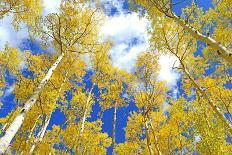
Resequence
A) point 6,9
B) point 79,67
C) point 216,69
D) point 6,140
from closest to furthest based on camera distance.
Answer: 1. point 6,140
2. point 6,9
3. point 216,69
4. point 79,67

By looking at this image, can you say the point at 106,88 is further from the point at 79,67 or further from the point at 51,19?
the point at 51,19

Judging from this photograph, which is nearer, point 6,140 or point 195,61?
point 6,140

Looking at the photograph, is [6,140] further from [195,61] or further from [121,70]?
[121,70]

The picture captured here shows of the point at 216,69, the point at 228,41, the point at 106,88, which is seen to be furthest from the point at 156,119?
the point at 228,41

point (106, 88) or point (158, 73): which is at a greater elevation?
point (106, 88)

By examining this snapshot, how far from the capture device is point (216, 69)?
1380 centimetres

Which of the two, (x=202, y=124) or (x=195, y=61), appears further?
(x=195, y=61)

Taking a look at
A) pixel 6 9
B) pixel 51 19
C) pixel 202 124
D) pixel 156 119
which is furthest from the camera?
pixel 156 119

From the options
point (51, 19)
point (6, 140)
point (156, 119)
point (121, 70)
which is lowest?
point (6, 140)

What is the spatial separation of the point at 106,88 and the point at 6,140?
556 inches

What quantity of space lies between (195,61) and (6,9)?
33.9 feet

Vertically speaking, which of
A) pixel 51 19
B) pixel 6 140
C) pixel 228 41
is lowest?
pixel 6 140

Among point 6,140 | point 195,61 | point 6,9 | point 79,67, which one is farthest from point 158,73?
point 6,140

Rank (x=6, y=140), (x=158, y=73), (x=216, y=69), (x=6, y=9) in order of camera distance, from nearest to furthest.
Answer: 1. (x=6, y=140)
2. (x=6, y=9)
3. (x=216, y=69)
4. (x=158, y=73)
